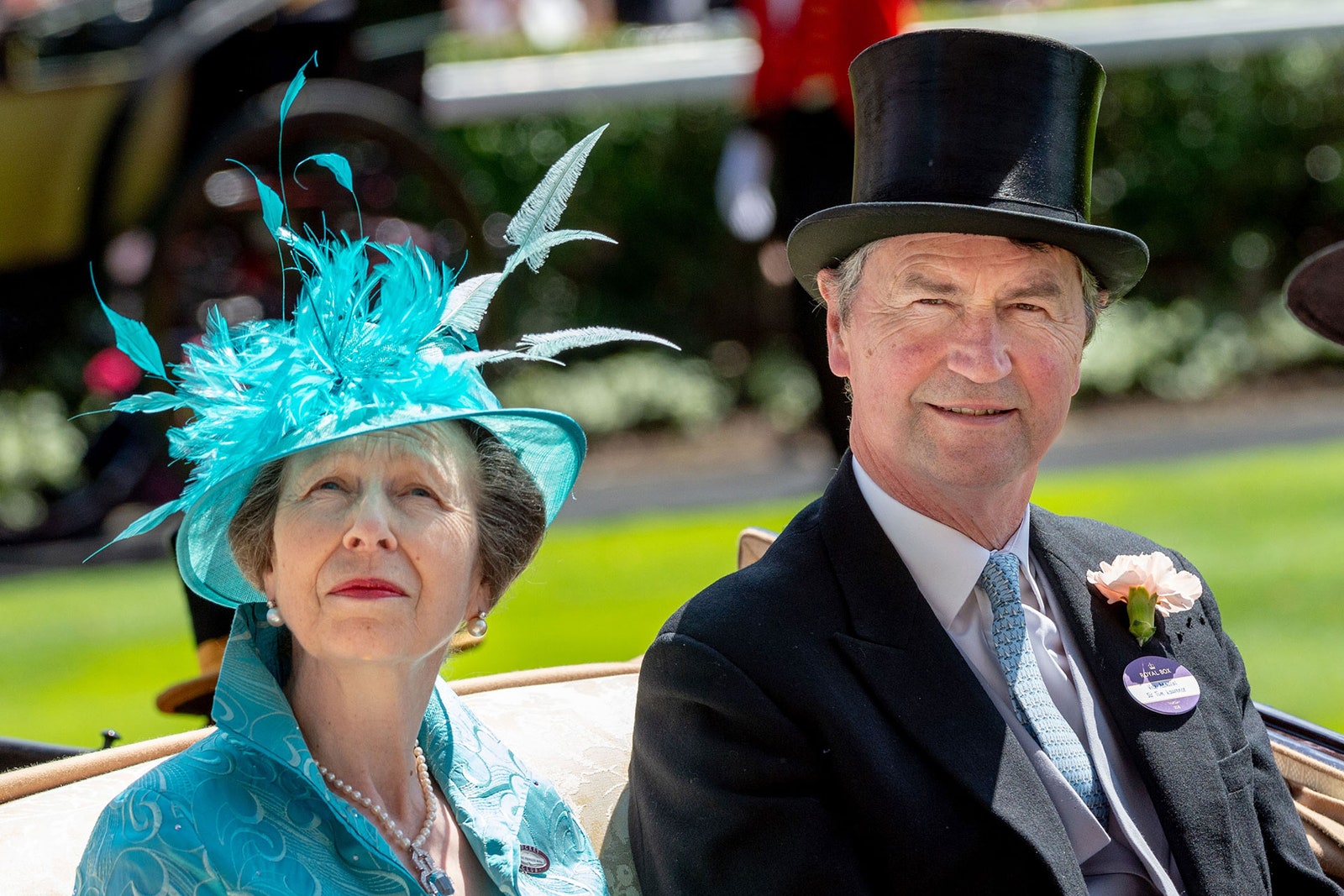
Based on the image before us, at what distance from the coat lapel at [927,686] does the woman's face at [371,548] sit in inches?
21.6

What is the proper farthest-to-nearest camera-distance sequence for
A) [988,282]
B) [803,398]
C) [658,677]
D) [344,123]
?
1. [803,398]
2. [344,123]
3. [988,282]
4. [658,677]

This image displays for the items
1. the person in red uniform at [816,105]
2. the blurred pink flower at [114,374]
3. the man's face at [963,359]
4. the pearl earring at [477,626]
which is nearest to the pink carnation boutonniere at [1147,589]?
the man's face at [963,359]

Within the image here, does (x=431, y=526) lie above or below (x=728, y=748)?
above

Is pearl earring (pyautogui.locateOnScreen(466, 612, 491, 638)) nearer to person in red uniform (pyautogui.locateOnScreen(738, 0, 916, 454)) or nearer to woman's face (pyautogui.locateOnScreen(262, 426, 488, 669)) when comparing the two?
woman's face (pyautogui.locateOnScreen(262, 426, 488, 669))

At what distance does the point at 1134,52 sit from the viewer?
33.5 ft

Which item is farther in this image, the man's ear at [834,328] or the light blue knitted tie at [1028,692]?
the man's ear at [834,328]

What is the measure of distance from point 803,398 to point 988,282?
7.28 m

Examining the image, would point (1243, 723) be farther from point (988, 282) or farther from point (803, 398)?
point (803, 398)

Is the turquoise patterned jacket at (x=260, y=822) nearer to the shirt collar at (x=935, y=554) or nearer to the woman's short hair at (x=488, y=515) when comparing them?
the woman's short hair at (x=488, y=515)

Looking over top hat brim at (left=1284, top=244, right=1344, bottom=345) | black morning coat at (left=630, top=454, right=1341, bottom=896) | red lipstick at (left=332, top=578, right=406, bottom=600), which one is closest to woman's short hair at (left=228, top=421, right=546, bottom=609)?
red lipstick at (left=332, top=578, right=406, bottom=600)

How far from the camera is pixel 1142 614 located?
2.39 m

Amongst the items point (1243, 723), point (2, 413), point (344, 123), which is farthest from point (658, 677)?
point (2, 413)

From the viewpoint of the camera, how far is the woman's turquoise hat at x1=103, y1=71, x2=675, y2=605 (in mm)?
1905

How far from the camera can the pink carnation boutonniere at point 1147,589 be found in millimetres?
2395
